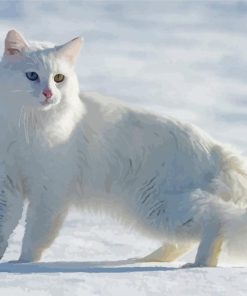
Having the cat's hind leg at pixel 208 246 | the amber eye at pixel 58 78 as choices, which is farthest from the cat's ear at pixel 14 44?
the cat's hind leg at pixel 208 246

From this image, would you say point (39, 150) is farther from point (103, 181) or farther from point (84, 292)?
point (84, 292)

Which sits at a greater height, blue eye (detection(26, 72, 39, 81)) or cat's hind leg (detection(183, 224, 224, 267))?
blue eye (detection(26, 72, 39, 81))

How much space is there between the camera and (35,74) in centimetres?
512

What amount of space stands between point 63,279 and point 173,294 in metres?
0.60

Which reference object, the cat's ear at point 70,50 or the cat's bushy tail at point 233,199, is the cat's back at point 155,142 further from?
the cat's ear at point 70,50

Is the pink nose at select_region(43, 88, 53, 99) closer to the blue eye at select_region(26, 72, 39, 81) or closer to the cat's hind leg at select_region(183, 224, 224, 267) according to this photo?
the blue eye at select_region(26, 72, 39, 81)

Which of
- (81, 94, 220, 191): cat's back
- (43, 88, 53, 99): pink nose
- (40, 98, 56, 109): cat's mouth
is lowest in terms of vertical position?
(81, 94, 220, 191): cat's back

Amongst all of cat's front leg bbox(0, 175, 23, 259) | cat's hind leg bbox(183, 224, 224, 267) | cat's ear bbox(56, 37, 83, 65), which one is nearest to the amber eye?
cat's ear bbox(56, 37, 83, 65)

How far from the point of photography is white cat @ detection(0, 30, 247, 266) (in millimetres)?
5062

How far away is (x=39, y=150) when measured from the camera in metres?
5.19

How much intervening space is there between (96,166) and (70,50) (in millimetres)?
852

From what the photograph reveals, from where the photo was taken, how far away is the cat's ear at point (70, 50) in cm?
529

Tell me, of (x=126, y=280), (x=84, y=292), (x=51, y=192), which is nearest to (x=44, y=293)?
(x=84, y=292)

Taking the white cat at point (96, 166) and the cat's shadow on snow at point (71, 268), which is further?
the white cat at point (96, 166)
